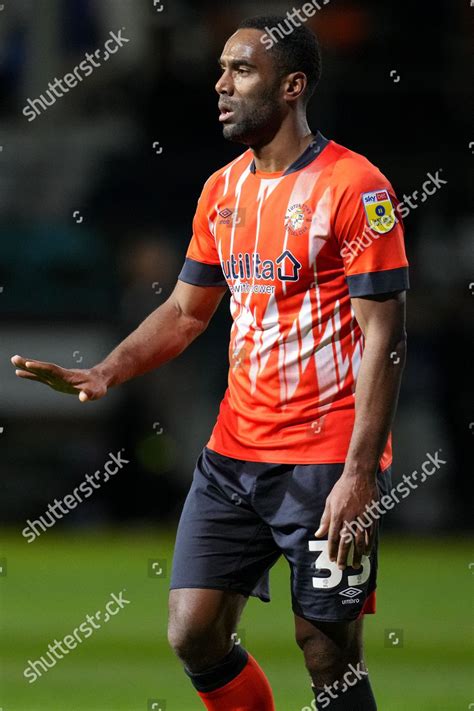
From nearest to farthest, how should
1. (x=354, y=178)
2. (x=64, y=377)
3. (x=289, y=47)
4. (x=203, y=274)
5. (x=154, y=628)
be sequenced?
(x=354, y=178) → (x=64, y=377) → (x=289, y=47) → (x=203, y=274) → (x=154, y=628)

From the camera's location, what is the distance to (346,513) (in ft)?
9.92

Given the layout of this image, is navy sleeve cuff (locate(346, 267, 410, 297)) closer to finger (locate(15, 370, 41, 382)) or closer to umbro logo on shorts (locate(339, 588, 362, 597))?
umbro logo on shorts (locate(339, 588, 362, 597))

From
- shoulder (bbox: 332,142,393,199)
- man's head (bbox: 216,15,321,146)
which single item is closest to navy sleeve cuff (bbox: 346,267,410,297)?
shoulder (bbox: 332,142,393,199)

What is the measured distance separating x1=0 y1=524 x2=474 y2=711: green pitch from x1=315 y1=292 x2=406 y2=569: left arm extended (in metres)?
1.72

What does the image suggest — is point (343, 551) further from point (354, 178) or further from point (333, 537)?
point (354, 178)

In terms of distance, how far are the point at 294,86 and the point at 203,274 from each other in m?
0.62

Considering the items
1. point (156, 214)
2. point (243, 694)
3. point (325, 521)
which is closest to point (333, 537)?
point (325, 521)

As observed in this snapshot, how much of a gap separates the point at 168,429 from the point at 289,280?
5843mm

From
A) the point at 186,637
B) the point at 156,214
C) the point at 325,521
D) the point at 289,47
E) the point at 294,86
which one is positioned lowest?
the point at 186,637

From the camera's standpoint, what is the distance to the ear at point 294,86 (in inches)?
132

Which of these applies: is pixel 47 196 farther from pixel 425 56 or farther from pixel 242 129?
pixel 242 129

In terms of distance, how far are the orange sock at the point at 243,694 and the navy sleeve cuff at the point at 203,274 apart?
1092 mm

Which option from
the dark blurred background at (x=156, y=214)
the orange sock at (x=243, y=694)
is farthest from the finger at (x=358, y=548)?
the dark blurred background at (x=156, y=214)

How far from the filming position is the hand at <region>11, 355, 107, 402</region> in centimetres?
318
